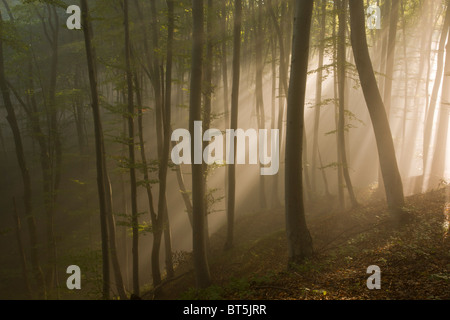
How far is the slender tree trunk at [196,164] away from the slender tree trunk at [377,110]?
4.48 metres

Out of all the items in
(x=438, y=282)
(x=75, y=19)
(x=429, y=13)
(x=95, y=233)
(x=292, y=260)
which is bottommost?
(x=95, y=233)

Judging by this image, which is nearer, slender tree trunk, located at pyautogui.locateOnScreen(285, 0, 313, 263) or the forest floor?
the forest floor

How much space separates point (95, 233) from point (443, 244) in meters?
20.9

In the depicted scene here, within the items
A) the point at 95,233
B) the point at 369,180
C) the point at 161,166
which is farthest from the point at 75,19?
the point at 369,180

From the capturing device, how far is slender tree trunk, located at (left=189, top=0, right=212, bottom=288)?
7.49m

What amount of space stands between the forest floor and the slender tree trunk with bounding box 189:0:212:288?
4.05 feet

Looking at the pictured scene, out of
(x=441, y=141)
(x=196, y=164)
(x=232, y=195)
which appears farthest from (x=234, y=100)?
(x=441, y=141)

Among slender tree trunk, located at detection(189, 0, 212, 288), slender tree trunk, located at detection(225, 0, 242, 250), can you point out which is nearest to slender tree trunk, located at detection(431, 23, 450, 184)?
slender tree trunk, located at detection(225, 0, 242, 250)

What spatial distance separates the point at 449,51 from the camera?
14.7 m

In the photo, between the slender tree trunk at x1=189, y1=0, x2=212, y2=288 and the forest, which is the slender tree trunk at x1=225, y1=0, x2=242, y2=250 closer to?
the forest

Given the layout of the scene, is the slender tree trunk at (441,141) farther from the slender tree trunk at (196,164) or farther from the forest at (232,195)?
the slender tree trunk at (196,164)

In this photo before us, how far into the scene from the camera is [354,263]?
611cm
